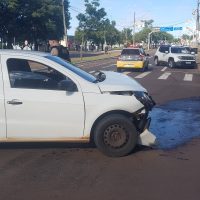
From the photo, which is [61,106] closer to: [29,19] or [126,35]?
[29,19]

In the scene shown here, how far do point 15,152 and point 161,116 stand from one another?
452cm

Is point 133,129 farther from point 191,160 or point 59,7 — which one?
point 59,7

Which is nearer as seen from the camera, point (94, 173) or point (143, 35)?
point (94, 173)

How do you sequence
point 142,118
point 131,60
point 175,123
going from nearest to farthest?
1. point 142,118
2. point 175,123
3. point 131,60

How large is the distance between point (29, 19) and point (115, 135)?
5029 centimetres

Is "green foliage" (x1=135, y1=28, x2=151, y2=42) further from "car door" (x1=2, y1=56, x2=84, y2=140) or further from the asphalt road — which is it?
"car door" (x1=2, y1=56, x2=84, y2=140)

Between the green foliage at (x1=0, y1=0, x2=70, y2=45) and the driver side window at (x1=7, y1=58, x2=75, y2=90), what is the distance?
147ft

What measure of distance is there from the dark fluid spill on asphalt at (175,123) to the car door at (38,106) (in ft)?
5.88

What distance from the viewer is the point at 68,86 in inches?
251

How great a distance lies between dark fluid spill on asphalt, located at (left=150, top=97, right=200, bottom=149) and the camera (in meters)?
7.81

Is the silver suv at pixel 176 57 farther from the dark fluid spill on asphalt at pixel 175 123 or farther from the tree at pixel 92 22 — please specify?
the tree at pixel 92 22

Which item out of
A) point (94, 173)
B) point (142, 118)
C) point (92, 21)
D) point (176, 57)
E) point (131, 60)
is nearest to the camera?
point (94, 173)

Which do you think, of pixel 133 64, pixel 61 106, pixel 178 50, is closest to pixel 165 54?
pixel 178 50

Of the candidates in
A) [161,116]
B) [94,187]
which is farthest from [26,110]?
[161,116]
